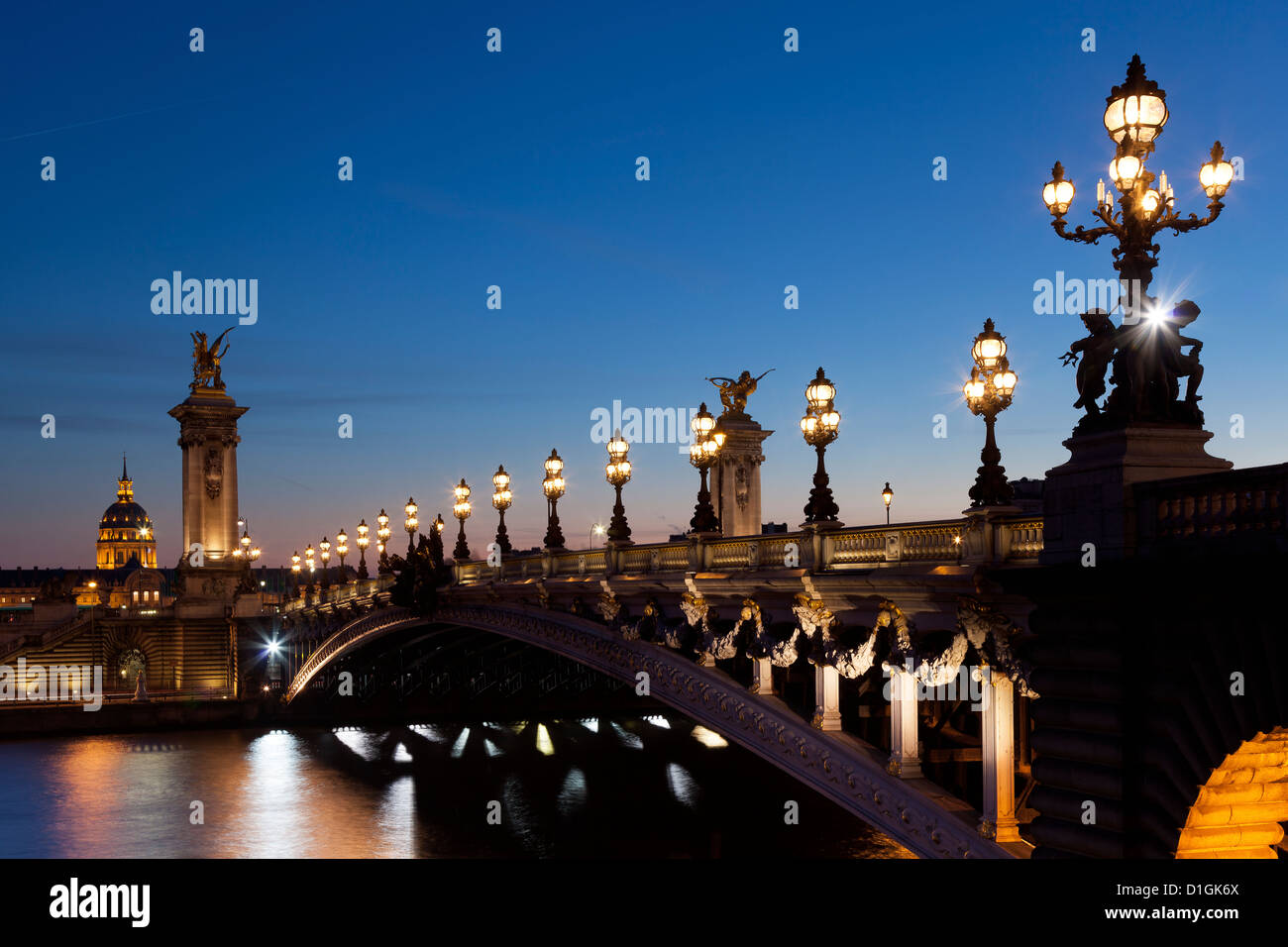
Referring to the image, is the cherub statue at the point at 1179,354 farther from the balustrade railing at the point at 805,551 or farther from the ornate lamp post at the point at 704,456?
the ornate lamp post at the point at 704,456

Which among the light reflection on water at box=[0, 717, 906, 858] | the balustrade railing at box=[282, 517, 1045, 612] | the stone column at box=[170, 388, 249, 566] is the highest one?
the stone column at box=[170, 388, 249, 566]

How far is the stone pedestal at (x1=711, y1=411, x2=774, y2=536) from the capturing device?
59.3 m

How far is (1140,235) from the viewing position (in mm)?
13195

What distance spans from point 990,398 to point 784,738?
898cm

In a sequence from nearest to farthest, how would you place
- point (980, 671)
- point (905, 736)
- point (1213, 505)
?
point (1213, 505) → point (980, 671) → point (905, 736)

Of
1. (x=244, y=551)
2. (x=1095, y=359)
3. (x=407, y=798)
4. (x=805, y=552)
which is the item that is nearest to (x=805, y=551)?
(x=805, y=552)

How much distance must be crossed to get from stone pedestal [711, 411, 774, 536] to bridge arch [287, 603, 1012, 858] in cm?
2089

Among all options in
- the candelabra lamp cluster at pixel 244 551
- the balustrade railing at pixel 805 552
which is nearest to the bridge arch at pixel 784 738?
the balustrade railing at pixel 805 552

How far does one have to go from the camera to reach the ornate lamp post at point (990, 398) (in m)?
16.5

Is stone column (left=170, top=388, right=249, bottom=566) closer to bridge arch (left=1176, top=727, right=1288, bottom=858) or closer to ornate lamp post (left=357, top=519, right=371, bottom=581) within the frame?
ornate lamp post (left=357, top=519, right=371, bottom=581)

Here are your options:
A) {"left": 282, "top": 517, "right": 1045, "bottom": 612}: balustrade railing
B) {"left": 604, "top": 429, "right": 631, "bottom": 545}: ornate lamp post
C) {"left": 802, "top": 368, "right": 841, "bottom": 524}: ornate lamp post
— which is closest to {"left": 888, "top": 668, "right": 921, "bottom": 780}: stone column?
{"left": 282, "top": 517, "right": 1045, "bottom": 612}: balustrade railing

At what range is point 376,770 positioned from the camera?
173 ft

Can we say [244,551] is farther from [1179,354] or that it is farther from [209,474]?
[1179,354]

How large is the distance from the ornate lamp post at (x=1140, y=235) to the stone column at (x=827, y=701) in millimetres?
9540
